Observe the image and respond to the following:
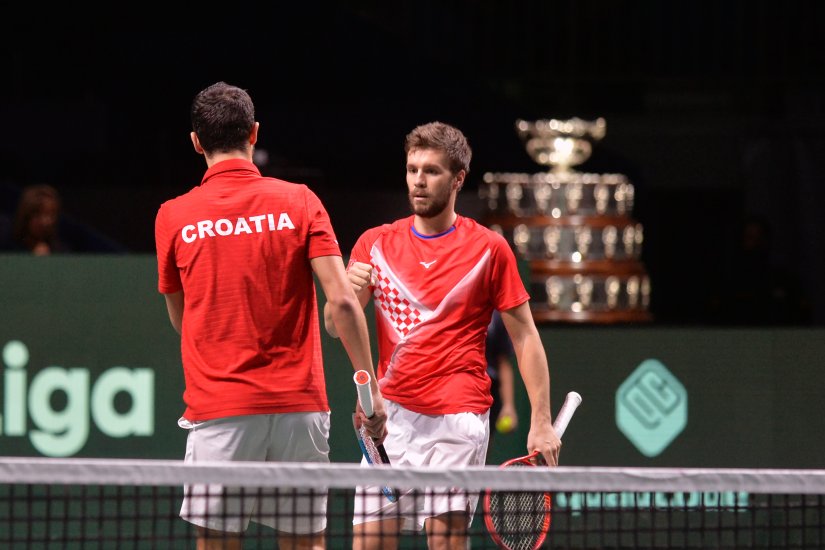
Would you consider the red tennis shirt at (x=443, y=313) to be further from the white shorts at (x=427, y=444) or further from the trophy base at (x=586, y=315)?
the trophy base at (x=586, y=315)

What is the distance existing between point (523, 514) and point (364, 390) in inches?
29.6

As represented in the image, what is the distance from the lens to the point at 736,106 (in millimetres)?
13500

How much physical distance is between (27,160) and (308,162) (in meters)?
2.46

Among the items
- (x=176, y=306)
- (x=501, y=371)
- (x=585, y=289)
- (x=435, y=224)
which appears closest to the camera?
(x=176, y=306)

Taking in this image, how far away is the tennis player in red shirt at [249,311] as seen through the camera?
3859 millimetres

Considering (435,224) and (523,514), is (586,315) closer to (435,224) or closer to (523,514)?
(435,224)

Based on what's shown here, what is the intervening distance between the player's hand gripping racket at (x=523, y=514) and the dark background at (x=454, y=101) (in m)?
7.23

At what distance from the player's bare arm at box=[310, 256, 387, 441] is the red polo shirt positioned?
1.9 inches

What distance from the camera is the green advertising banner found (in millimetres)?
6352

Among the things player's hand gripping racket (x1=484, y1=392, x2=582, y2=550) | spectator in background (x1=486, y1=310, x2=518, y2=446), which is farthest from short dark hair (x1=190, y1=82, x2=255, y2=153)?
spectator in background (x1=486, y1=310, x2=518, y2=446)

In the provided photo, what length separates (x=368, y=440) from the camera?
420cm

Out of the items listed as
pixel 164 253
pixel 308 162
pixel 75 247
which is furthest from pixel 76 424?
pixel 308 162

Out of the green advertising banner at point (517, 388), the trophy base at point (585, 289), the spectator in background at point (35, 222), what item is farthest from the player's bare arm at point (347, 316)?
the trophy base at point (585, 289)

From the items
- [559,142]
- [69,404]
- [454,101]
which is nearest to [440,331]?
[69,404]
